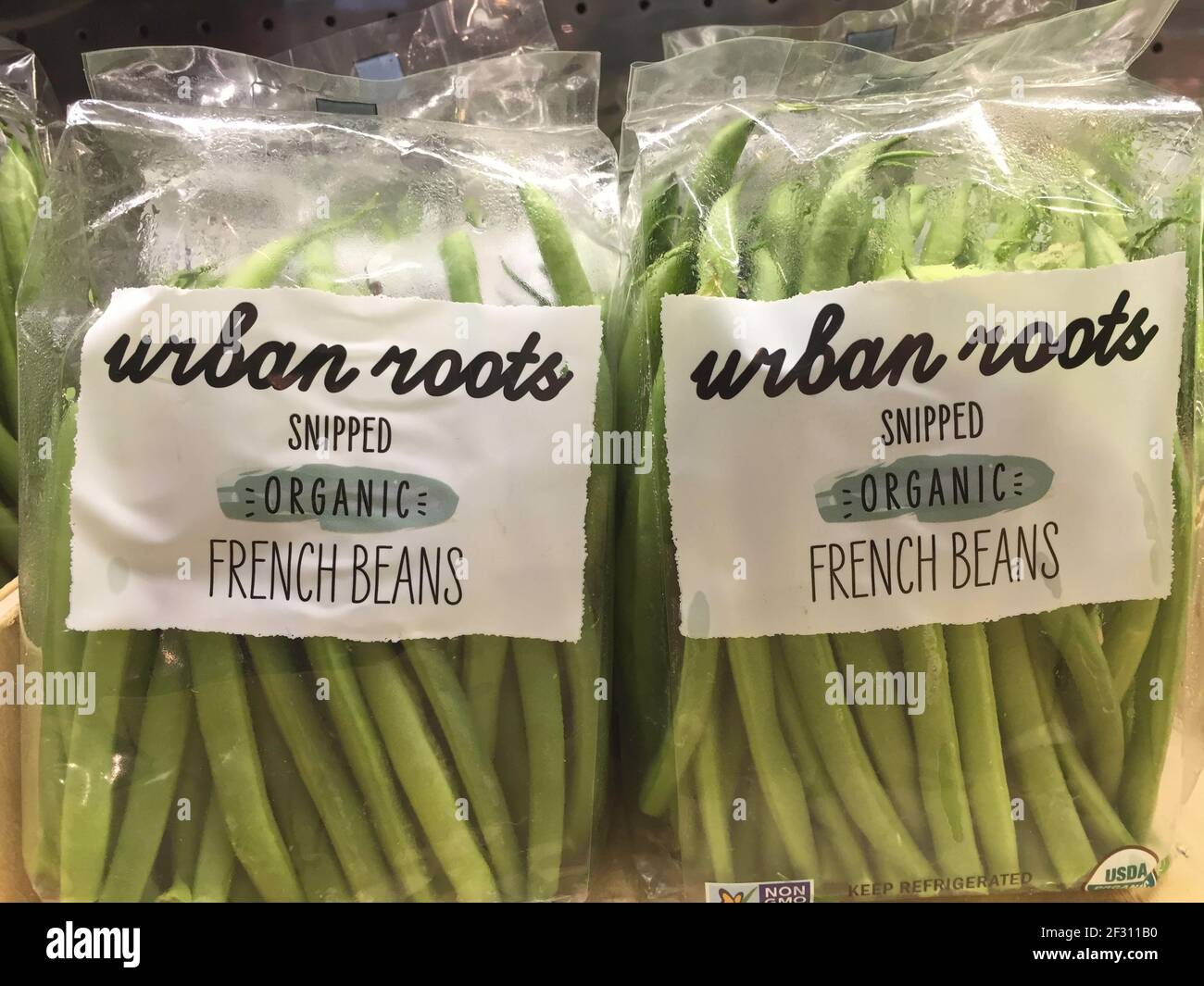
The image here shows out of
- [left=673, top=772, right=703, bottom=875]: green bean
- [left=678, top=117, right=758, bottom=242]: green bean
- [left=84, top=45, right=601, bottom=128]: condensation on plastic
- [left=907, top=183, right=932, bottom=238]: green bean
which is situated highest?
[left=84, top=45, right=601, bottom=128]: condensation on plastic

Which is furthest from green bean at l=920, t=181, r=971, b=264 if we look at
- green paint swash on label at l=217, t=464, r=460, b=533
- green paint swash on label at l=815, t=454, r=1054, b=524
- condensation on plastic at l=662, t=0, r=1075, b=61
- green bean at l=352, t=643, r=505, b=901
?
green bean at l=352, t=643, r=505, b=901

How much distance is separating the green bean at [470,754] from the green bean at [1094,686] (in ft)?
1.71

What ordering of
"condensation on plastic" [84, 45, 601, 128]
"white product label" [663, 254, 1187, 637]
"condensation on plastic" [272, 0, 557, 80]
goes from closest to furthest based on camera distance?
"white product label" [663, 254, 1187, 637]
"condensation on plastic" [84, 45, 601, 128]
"condensation on plastic" [272, 0, 557, 80]

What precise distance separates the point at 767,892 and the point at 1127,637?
43 cm

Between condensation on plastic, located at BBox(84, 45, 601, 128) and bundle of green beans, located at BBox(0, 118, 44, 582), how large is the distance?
19 cm

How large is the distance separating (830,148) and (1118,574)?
20.1 inches

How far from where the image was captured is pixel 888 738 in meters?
0.82

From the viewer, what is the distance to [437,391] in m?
0.82

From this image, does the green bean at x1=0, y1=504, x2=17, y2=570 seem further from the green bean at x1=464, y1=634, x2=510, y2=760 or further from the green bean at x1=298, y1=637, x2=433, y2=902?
the green bean at x1=464, y1=634, x2=510, y2=760

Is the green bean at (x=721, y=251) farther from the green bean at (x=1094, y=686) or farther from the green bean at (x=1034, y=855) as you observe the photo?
the green bean at (x=1034, y=855)

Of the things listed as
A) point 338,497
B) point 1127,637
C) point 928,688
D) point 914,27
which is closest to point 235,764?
point 338,497

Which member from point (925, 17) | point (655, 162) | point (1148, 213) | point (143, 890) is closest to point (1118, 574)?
point (1148, 213)

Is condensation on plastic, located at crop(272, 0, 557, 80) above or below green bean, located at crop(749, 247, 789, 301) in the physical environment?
above

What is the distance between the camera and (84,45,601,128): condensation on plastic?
1005 millimetres
